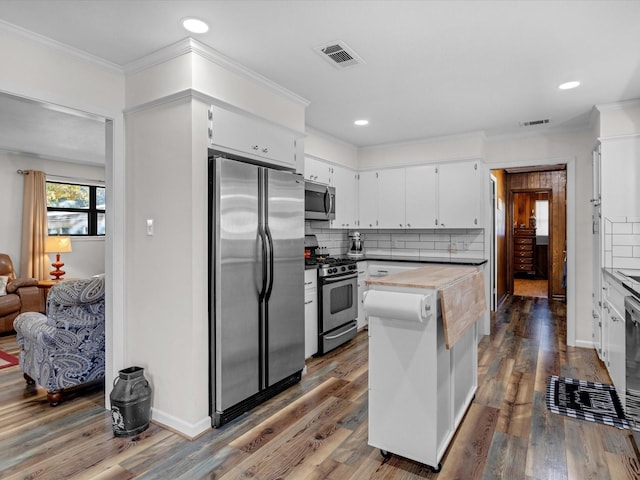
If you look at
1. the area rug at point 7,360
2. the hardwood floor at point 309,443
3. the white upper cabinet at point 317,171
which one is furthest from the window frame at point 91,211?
the white upper cabinet at point 317,171

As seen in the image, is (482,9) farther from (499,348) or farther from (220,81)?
(499,348)

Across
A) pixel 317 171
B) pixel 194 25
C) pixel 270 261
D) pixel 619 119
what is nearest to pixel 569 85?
pixel 619 119

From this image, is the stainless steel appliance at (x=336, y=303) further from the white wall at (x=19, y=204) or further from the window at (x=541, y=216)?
the window at (x=541, y=216)

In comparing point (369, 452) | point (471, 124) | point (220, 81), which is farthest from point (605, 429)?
point (220, 81)

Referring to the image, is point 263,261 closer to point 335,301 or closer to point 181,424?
point 181,424

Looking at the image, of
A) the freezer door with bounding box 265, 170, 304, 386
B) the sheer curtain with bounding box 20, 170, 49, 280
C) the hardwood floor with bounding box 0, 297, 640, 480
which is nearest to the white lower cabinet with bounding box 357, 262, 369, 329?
the hardwood floor with bounding box 0, 297, 640, 480

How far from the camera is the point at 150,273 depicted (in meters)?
2.78

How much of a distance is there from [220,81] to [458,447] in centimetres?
284

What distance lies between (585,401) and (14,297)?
644 centimetres

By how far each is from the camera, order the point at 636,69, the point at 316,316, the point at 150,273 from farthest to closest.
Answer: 1. the point at 316,316
2. the point at 636,69
3. the point at 150,273

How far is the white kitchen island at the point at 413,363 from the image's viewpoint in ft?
6.84

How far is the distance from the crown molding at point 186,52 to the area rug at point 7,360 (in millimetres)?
3243

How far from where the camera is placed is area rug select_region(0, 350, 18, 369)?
399 centimetres

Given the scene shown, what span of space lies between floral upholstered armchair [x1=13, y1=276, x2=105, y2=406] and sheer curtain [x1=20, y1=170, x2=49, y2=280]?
3438mm
